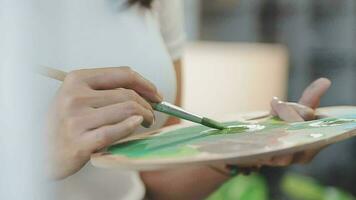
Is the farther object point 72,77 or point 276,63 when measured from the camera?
→ point 276,63

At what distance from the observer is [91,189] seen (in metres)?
0.32

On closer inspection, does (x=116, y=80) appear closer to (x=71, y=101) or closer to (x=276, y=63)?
(x=71, y=101)

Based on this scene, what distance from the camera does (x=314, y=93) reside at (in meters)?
0.36

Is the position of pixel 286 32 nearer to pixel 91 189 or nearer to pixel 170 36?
pixel 170 36

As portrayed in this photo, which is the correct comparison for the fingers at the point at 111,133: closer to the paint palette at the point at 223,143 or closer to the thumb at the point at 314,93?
the paint palette at the point at 223,143

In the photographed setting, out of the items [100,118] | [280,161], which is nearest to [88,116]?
[100,118]

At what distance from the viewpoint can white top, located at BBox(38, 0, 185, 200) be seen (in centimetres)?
30

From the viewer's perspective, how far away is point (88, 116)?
0.95 ft

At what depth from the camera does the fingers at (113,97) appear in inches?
11.6

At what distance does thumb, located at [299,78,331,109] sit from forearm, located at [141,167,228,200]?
6cm

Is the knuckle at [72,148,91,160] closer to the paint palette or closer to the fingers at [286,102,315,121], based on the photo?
the paint palette

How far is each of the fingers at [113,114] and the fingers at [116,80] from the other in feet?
0.03

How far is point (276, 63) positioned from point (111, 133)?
147mm

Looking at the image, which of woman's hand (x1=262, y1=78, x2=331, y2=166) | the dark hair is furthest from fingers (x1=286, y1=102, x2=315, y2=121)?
the dark hair
